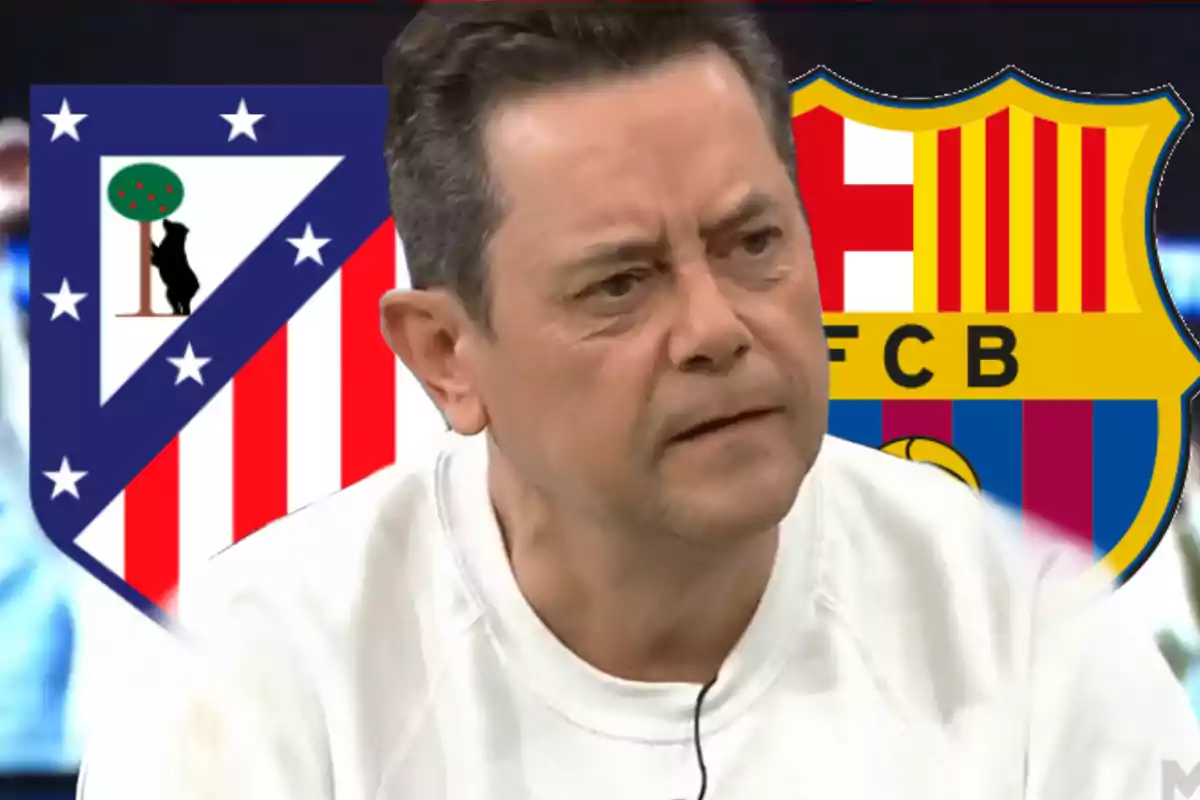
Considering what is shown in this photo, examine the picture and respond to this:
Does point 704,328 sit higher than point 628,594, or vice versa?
point 704,328

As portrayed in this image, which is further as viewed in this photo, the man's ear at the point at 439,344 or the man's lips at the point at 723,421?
the man's ear at the point at 439,344

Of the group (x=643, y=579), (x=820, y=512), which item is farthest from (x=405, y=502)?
(x=820, y=512)

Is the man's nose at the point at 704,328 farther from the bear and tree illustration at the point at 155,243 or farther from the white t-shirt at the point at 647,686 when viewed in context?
the bear and tree illustration at the point at 155,243

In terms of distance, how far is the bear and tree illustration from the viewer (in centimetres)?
109

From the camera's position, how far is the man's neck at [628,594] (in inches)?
36.5

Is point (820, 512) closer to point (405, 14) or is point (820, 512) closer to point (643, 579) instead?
point (643, 579)

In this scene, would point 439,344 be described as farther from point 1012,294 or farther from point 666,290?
point 1012,294

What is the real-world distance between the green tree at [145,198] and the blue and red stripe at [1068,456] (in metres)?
0.69

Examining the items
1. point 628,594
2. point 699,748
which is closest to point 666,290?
point 628,594

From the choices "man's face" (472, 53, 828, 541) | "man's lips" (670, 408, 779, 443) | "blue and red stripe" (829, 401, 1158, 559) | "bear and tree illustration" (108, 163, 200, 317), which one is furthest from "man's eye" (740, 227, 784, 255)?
"bear and tree illustration" (108, 163, 200, 317)

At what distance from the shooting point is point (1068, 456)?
1.10 metres

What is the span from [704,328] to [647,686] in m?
0.33

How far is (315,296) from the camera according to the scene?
3.64ft

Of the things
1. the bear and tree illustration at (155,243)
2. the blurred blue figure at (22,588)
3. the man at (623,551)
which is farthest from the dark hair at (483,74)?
the blurred blue figure at (22,588)
